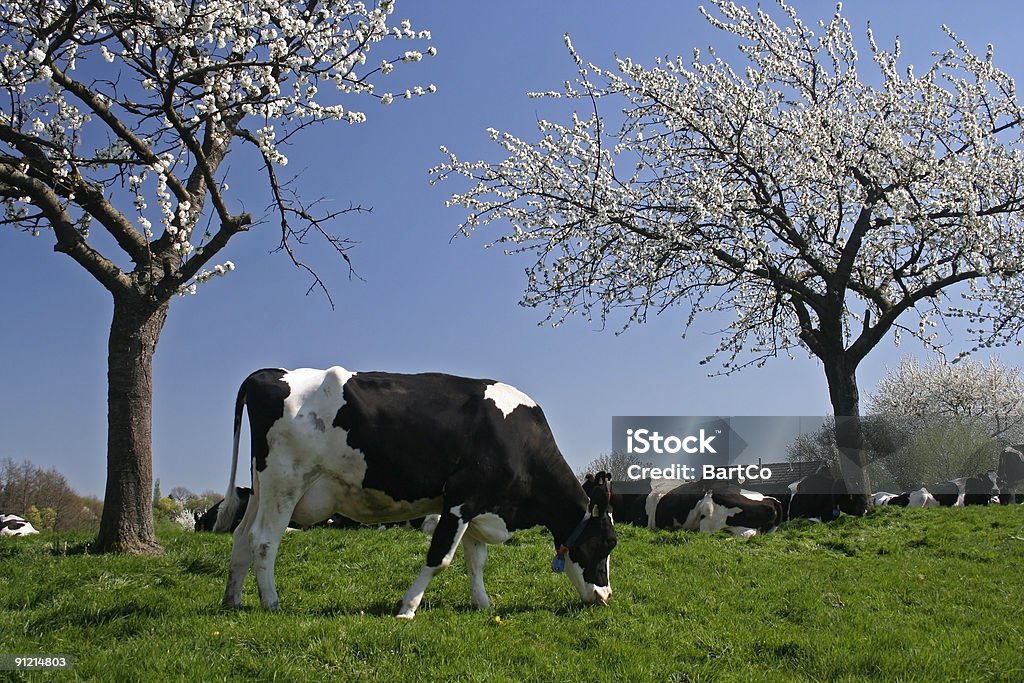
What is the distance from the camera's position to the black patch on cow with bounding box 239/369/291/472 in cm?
863

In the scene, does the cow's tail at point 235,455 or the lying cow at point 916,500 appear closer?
the cow's tail at point 235,455

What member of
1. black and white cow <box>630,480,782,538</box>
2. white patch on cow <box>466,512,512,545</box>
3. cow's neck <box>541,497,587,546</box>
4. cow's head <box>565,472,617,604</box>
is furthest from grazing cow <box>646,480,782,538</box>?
white patch on cow <box>466,512,512,545</box>

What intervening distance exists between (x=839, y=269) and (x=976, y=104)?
6.40 meters

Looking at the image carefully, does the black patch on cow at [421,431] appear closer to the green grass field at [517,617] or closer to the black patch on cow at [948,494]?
the green grass field at [517,617]

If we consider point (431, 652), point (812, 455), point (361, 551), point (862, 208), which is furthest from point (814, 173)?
point (812, 455)

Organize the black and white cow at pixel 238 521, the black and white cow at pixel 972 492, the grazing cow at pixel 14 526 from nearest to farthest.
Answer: the black and white cow at pixel 238 521 → the grazing cow at pixel 14 526 → the black and white cow at pixel 972 492

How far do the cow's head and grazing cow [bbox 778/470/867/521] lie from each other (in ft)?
40.6

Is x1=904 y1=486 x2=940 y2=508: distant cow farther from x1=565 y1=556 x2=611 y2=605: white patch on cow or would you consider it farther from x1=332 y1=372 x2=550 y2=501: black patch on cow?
x1=332 y1=372 x2=550 y2=501: black patch on cow

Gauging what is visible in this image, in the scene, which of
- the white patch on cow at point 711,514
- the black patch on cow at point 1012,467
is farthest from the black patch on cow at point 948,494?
the white patch on cow at point 711,514

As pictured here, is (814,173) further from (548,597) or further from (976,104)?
(548,597)

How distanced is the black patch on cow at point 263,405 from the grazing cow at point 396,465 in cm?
1

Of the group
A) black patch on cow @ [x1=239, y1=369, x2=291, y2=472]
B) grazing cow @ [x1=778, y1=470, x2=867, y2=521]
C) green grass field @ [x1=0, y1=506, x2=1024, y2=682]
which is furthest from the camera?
grazing cow @ [x1=778, y1=470, x2=867, y2=521]

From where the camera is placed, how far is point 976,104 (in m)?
23.4

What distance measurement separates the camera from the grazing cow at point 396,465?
8.58 metres
